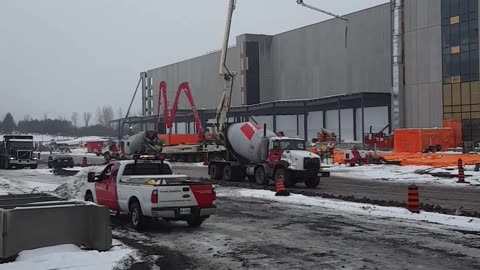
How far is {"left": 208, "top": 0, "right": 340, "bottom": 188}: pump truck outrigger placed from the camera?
87.8ft

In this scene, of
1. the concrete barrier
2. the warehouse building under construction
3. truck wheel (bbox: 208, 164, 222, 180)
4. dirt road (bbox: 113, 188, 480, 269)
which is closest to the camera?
the concrete barrier

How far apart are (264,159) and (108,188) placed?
572 inches

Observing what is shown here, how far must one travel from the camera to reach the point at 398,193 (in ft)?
77.1

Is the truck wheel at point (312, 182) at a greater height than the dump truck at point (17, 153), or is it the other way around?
the dump truck at point (17, 153)

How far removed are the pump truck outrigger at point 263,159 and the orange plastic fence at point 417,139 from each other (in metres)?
25.1

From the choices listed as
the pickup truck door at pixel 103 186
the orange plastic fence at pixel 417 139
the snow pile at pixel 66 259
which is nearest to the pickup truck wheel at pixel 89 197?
the pickup truck door at pixel 103 186

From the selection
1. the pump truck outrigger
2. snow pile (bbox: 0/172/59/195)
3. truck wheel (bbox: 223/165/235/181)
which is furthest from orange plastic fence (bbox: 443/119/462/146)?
snow pile (bbox: 0/172/59/195)

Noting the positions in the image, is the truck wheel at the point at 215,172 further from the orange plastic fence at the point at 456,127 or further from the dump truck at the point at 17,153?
the orange plastic fence at the point at 456,127

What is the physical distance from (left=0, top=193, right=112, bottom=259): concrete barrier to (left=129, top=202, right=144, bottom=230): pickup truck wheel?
3.03 metres

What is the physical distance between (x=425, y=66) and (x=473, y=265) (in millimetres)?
56901

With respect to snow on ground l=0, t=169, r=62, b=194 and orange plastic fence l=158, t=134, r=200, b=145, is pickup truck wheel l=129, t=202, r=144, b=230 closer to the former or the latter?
snow on ground l=0, t=169, r=62, b=194

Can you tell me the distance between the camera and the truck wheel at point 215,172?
3191 centimetres

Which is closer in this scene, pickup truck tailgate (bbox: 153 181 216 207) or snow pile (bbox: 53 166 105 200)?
pickup truck tailgate (bbox: 153 181 216 207)

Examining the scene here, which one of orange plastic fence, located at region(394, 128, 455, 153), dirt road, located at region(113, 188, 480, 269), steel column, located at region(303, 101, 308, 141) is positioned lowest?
dirt road, located at region(113, 188, 480, 269)
